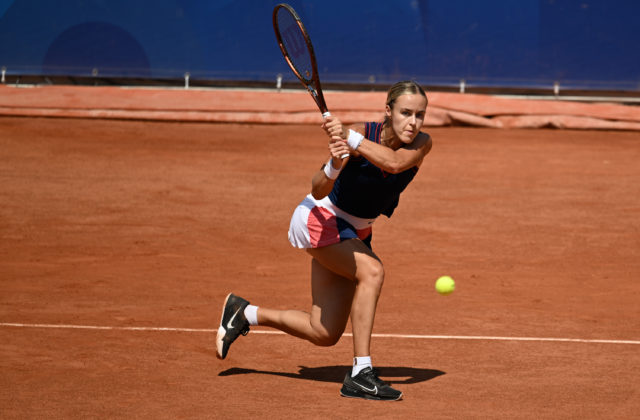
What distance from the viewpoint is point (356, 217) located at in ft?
17.0

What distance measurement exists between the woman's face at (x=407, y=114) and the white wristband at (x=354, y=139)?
10.7 inches

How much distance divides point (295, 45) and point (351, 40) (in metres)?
12.4

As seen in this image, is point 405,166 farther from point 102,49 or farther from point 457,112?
point 102,49

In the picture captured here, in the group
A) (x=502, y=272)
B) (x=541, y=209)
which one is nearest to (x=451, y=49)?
(x=541, y=209)

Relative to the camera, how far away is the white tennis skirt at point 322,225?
508cm

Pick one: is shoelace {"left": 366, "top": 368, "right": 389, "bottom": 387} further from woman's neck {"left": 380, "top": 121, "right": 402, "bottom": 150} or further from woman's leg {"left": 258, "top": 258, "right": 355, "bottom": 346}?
woman's neck {"left": 380, "top": 121, "right": 402, "bottom": 150}

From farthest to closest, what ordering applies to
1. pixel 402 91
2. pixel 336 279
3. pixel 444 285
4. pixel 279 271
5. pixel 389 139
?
pixel 279 271 → pixel 444 285 → pixel 336 279 → pixel 389 139 → pixel 402 91

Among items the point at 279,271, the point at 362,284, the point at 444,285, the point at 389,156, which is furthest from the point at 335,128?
the point at 279,271

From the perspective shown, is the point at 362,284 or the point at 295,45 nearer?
the point at 362,284

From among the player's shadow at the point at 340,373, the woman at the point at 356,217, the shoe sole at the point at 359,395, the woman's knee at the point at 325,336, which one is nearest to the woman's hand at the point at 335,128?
the woman at the point at 356,217

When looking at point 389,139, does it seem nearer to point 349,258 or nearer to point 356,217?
point 356,217

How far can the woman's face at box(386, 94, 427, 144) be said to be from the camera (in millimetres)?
4926

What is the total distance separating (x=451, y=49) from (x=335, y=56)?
2328 millimetres

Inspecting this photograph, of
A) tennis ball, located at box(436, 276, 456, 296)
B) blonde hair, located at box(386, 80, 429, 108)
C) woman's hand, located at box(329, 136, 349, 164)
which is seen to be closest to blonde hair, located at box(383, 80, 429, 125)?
blonde hair, located at box(386, 80, 429, 108)
